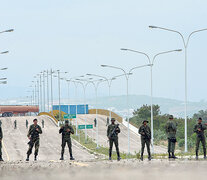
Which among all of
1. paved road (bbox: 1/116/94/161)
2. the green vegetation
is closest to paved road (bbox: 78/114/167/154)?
the green vegetation

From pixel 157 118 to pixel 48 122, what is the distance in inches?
818

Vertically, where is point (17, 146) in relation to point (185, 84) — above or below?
below

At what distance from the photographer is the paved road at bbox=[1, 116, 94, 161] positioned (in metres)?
52.2

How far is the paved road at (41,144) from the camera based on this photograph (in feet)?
171

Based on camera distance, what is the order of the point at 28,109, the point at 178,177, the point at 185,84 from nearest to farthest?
1. the point at 178,177
2. the point at 185,84
3. the point at 28,109

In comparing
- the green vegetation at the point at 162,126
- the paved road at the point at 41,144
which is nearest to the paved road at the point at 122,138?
the green vegetation at the point at 162,126

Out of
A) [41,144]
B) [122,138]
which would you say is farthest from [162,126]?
[41,144]

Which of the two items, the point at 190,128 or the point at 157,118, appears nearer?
the point at 190,128

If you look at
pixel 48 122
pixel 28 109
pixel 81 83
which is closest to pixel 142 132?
pixel 81 83

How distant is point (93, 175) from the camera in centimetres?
1462

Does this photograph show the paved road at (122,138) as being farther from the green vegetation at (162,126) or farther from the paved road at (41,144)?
the paved road at (41,144)

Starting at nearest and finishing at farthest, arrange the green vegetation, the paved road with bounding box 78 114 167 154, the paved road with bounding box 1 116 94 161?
1. the paved road with bounding box 1 116 94 161
2. the paved road with bounding box 78 114 167 154
3. the green vegetation

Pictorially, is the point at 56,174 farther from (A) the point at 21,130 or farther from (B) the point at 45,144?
(A) the point at 21,130

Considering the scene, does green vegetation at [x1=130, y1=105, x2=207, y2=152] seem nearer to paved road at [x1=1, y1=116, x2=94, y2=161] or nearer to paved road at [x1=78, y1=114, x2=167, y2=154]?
paved road at [x1=78, y1=114, x2=167, y2=154]
